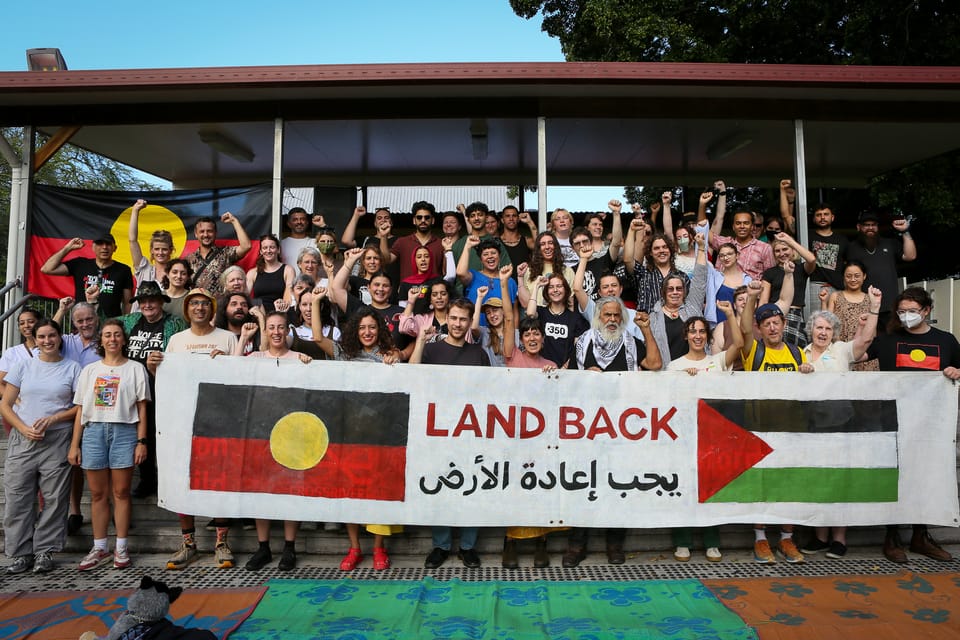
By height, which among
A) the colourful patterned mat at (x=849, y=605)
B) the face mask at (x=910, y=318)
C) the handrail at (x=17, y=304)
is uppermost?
the handrail at (x=17, y=304)

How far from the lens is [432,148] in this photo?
9.33m

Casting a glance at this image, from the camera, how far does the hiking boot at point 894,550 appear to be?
15.5ft

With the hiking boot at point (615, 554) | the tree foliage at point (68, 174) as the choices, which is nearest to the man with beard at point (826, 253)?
the hiking boot at point (615, 554)

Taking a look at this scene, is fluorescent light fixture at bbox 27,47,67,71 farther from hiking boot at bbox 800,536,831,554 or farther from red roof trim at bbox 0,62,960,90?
hiking boot at bbox 800,536,831,554

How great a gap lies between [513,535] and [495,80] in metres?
4.40

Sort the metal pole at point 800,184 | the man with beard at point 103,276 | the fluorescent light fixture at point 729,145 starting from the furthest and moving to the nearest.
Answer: the fluorescent light fixture at point 729,145
the metal pole at point 800,184
the man with beard at point 103,276

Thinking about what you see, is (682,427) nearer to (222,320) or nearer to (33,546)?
(222,320)

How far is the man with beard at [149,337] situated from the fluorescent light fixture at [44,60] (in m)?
3.54

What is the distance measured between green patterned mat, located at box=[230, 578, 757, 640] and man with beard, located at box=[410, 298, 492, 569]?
1.21 feet

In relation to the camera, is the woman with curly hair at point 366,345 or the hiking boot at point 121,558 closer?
the hiking boot at point 121,558

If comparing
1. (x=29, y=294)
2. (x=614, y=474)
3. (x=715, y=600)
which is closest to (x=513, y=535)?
(x=614, y=474)

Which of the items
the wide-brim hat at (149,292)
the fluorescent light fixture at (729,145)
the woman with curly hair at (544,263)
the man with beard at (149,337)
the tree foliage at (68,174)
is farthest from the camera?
the tree foliage at (68,174)

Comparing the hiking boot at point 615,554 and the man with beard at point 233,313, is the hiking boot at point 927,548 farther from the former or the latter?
the man with beard at point 233,313

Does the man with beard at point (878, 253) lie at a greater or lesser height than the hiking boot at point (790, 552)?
greater
